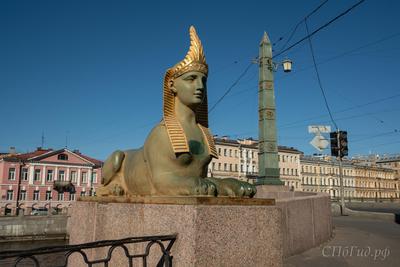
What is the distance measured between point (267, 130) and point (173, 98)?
11.0m

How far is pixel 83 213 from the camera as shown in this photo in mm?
4539

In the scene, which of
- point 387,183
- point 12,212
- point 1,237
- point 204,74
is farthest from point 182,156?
point 387,183

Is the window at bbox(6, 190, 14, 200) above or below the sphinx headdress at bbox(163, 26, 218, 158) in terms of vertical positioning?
below

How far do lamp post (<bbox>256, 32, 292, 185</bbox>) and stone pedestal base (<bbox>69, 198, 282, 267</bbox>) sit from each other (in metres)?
11.0

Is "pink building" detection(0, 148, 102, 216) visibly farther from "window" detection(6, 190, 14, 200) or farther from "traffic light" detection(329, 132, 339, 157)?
"traffic light" detection(329, 132, 339, 157)

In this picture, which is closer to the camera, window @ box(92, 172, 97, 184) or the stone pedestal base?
the stone pedestal base

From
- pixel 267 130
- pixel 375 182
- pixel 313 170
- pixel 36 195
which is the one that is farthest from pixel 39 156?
pixel 375 182

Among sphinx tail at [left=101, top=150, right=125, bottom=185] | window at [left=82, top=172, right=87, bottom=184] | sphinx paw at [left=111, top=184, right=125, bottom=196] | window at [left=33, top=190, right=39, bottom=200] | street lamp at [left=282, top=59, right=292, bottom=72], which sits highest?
street lamp at [left=282, top=59, right=292, bottom=72]

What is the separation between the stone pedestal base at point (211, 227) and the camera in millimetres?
2680

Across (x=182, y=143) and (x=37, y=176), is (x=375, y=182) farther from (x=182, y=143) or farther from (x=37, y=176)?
(x=182, y=143)

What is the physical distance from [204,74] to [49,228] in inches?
1132

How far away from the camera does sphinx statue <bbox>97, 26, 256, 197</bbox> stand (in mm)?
3352

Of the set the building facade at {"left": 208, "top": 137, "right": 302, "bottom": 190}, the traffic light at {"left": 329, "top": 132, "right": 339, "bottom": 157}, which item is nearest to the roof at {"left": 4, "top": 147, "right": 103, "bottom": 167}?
the building facade at {"left": 208, "top": 137, "right": 302, "bottom": 190}

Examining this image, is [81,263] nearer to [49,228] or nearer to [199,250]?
[199,250]
